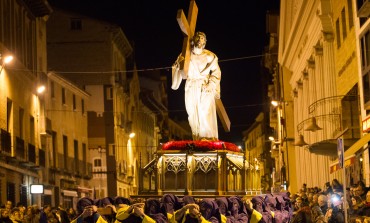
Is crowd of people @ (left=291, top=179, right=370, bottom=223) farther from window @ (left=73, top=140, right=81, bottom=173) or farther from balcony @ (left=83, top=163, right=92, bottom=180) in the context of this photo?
balcony @ (left=83, top=163, right=92, bottom=180)

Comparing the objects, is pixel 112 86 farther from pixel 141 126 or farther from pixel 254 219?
pixel 254 219

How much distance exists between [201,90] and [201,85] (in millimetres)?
93

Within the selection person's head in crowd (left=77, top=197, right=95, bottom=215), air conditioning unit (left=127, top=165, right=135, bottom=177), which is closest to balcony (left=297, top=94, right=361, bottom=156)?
person's head in crowd (left=77, top=197, right=95, bottom=215)

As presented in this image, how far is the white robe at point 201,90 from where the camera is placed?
654 inches

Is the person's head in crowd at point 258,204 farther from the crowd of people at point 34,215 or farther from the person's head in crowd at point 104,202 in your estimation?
the crowd of people at point 34,215

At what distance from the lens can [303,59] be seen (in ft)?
140

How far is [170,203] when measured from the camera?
40.1 ft

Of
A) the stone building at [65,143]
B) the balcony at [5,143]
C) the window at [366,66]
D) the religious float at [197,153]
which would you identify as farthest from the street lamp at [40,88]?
the religious float at [197,153]

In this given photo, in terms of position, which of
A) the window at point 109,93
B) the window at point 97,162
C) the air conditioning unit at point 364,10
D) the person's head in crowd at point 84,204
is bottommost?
the person's head in crowd at point 84,204

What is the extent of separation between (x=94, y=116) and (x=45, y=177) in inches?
814

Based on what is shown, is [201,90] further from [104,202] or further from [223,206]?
[223,206]

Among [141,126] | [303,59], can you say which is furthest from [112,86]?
[303,59]

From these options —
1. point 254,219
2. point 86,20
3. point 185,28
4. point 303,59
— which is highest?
point 86,20

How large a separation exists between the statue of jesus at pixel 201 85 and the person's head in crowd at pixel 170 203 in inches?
173
